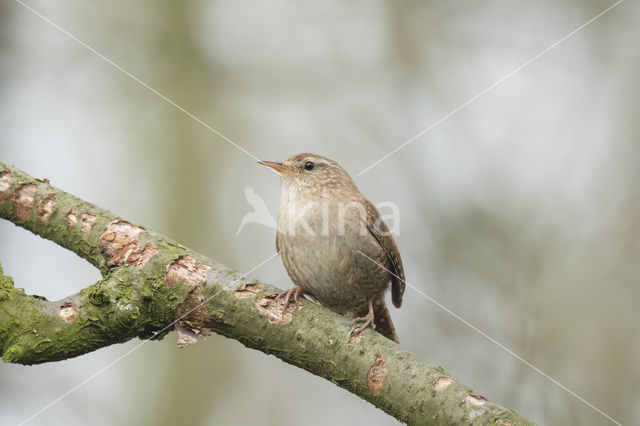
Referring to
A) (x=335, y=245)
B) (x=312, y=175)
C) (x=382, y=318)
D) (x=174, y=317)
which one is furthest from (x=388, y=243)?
(x=174, y=317)

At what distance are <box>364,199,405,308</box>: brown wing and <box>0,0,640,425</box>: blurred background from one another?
146 cm

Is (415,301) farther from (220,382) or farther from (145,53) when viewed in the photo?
(145,53)

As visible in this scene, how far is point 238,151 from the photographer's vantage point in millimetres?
7547

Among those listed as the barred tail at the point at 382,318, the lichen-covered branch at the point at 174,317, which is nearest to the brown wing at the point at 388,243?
the barred tail at the point at 382,318

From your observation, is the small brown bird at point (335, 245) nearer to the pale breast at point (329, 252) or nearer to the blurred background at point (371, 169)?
the pale breast at point (329, 252)

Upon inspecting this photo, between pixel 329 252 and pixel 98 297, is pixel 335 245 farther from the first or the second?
pixel 98 297

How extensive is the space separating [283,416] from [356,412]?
82 centimetres

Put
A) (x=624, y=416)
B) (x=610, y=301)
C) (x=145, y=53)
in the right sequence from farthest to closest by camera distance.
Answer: (x=145, y=53) < (x=610, y=301) < (x=624, y=416)

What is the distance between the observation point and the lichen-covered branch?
2.47 metres

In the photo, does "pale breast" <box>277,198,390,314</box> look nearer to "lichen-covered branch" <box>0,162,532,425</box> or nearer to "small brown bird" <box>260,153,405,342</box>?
"small brown bird" <box>260,153,405,342</box>

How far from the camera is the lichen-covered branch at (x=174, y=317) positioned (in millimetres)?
2471

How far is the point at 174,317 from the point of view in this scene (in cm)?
289

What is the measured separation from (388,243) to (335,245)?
474mm

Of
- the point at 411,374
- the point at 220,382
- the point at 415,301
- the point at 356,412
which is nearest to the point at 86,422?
the point at 220,382
